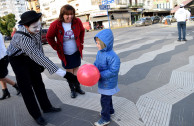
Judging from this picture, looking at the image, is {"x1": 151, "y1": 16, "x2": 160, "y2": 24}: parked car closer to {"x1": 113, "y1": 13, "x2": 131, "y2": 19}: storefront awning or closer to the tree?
{"x1": 113, "y1": 13, "x2": 131, "y2": 19}: storefront awning

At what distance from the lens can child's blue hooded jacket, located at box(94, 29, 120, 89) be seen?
77.0 inches

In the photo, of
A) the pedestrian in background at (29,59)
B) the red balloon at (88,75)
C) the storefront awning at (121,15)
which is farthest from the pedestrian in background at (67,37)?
the storefront awning at (121,15)

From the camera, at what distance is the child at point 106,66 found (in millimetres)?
1961

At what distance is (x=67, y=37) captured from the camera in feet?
9.38

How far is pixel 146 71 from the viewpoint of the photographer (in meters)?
4.20

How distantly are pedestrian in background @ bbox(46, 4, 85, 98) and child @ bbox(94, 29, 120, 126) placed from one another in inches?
36.5

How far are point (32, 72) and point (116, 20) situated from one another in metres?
32.9

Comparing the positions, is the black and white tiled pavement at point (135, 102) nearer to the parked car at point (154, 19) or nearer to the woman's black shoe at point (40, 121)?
the woman's black shoe at point (40, 121)

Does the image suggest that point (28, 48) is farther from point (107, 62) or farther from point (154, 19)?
point (154, 19)

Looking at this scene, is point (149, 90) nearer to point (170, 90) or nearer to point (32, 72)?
point (170, 90)

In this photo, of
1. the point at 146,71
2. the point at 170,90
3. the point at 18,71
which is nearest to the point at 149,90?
the point at 170,90

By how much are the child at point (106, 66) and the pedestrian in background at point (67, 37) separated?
3.04ft

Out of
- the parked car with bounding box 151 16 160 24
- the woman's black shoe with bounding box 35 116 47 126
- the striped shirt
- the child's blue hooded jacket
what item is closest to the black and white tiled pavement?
the woman's black shoe with bounding box 35 116 47 126

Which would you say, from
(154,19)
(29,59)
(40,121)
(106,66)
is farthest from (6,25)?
(106,66)
